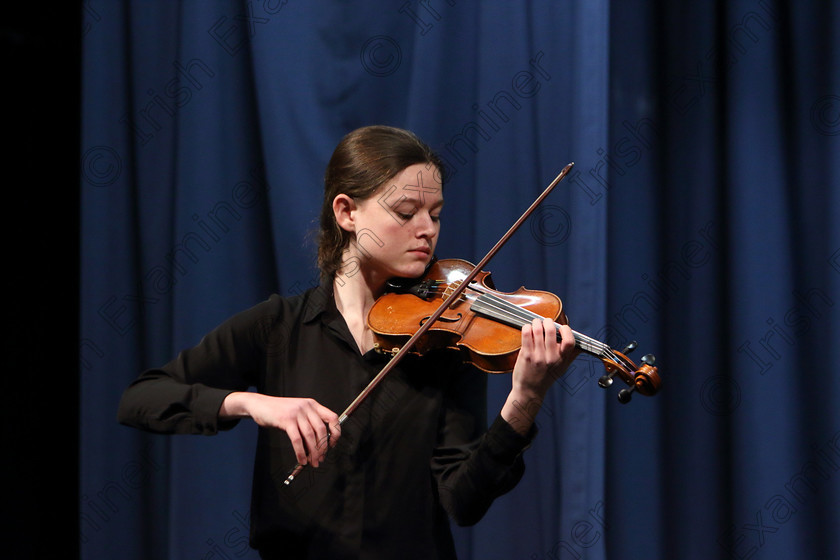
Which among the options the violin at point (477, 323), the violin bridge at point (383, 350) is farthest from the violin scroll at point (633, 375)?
the violin bridge at point (383, 350)

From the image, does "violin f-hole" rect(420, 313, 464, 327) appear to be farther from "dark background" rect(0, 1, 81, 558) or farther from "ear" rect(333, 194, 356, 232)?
"dark background" rect(0, 1, 81, 558)

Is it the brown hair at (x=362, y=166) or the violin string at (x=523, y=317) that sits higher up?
the brown hair at (x=362, y=166)

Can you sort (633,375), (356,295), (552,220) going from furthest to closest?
(552,220) → (356,295) → (633,375)

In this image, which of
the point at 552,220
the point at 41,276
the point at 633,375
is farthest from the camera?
the point at 41,276

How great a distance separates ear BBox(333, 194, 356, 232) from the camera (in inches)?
51.3

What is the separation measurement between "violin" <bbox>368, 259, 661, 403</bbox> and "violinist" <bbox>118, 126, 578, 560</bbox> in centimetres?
3

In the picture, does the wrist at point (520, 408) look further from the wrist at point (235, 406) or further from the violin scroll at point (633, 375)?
the wrist at point (235, 406)

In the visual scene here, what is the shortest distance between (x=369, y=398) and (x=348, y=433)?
6 centimetres

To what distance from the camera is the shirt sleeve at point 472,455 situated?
3.74 feet

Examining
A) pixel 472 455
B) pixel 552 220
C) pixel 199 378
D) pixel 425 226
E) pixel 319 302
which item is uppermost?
pixel 552 220

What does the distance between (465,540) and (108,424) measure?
841 mm

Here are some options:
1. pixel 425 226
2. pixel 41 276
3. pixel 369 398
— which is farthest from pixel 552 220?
pixel 41 276

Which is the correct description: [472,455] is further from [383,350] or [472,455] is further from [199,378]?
[199,378]

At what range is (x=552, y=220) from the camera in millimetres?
1773
